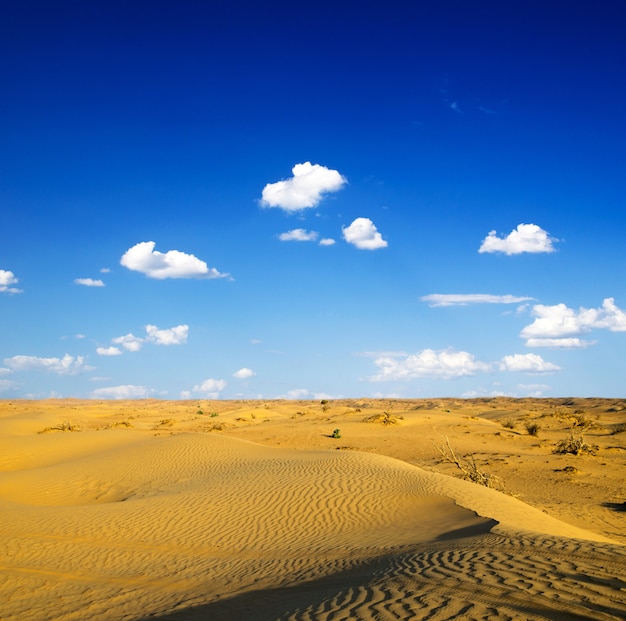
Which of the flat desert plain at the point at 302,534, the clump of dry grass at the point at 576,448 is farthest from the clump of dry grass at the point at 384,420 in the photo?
the clump of dry grass at the point at 576,448

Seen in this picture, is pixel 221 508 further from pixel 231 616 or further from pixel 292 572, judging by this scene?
pixel 231 616

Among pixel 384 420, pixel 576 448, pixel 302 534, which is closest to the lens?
pixel 302 534

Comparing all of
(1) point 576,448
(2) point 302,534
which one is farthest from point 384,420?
(2) point 302,534

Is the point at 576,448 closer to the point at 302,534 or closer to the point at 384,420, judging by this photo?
the point at 384,420

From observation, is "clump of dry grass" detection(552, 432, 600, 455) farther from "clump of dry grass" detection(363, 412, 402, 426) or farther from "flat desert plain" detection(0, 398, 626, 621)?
"clump of dry grass" detection(363, 412, 402, 426)

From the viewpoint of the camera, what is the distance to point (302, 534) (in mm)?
10328

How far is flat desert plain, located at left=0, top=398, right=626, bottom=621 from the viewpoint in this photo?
5.47 meters

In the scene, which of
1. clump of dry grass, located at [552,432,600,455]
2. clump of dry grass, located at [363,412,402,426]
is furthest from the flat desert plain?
clump of dry grass, located at [363,412,402,426]

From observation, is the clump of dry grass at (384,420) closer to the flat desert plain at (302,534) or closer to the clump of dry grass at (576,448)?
the flat desert plain at (302,534)

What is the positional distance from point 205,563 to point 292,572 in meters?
1.80

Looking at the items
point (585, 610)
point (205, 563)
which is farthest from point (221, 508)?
point (585, 610)

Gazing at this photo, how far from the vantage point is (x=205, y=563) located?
28.4 ft

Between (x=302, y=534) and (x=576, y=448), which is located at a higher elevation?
(x=576, y=448)

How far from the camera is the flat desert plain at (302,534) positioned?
5.47m
